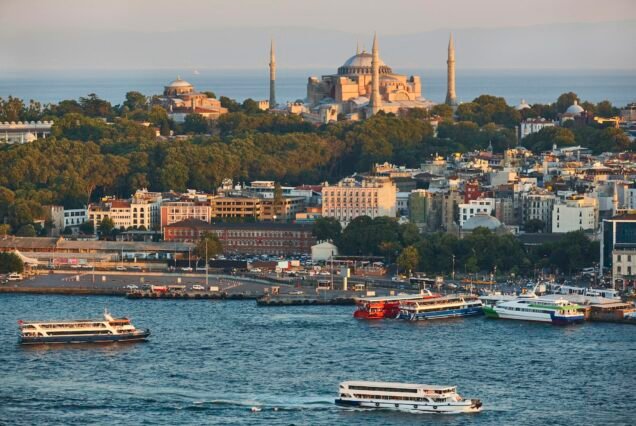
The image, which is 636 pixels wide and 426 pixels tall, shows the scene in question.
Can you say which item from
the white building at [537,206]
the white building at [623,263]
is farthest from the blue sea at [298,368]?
the white building at [537,206]

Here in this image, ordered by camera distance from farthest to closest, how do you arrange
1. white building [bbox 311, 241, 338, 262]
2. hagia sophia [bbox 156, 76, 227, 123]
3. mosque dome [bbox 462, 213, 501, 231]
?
hagia sophia [bbox 156, 76, 227, 123] → mosque dome [bbox 462, 213, 501, 231] → white building [bbox 311, 241, 338, 262]

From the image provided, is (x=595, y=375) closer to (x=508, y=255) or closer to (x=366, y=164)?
(x=508, y=255)

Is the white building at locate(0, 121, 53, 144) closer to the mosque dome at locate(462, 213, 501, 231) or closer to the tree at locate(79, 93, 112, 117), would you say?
the tree at locate(79, 93, 112, 117)

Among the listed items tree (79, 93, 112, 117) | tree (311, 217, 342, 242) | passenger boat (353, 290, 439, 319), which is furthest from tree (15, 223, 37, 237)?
tree (79, 93, 112, 117)

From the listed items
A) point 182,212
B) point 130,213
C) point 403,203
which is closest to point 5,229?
point 130,213

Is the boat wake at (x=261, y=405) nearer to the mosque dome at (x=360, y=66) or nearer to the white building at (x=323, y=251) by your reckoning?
the white building at (x=323, y=251)

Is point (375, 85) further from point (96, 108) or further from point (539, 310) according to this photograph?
point (539, 310)

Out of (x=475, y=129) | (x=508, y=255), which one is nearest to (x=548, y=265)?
(x=508, y=255)
